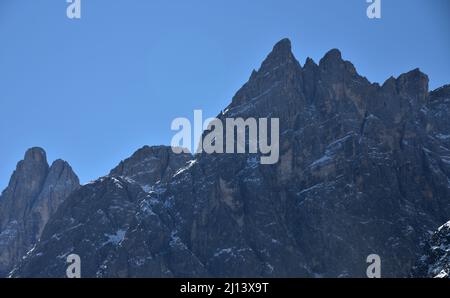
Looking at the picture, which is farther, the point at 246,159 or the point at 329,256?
the point at 246,159

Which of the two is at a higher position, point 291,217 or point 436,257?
point 291,217

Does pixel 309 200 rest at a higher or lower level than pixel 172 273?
higher

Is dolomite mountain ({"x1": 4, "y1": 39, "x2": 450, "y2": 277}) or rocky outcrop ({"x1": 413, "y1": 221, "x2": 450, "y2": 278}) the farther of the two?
dolomite mountain ({"x1": 4, "y1": 39, "x2": 450, "y2": 277})

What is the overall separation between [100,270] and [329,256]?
52.1m

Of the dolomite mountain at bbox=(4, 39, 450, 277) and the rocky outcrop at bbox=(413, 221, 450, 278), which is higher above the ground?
the dolomite mountain at bbox=(4, 39, 450, 277)

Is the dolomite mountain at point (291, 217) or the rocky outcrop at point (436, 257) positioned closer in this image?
the rocky outcrop at point (436, 257)

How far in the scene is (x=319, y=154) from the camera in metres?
198

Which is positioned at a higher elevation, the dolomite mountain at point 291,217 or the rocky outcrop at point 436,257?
the dolomite mountain at point 291,217

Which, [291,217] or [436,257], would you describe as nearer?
[436,257]

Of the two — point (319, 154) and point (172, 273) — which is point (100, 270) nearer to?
point (172, 273)
